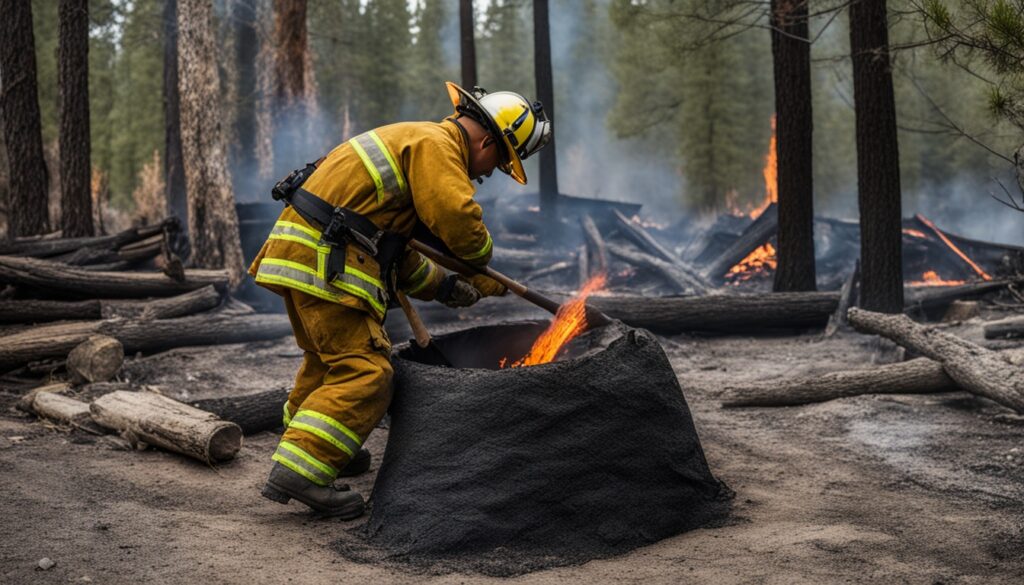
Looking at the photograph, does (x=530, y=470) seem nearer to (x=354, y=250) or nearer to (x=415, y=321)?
(x=415, y=321)

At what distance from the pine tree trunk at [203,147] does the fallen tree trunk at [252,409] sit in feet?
21.4

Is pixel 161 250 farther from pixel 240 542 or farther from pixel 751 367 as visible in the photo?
pixel 240 542

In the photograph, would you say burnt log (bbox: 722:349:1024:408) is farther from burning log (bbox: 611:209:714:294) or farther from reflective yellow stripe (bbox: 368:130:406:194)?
burning log (bbox: 611:209:714:294)

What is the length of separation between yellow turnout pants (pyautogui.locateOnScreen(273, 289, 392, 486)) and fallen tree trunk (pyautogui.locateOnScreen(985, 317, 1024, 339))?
20.7ft

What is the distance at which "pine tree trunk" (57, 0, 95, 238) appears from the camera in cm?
1232

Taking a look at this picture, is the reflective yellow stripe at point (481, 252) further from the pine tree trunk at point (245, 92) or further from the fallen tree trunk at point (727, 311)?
the pine tree trunk at point (245, 92)

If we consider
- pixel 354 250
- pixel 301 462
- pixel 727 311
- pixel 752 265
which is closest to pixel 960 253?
pixel 752 265

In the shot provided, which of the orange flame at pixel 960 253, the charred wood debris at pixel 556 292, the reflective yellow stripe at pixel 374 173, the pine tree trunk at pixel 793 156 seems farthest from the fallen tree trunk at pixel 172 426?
the orange flame at pixel 960 253

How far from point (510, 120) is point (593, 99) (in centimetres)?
4619

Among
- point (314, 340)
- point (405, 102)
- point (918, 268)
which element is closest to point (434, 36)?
point (405, 102)

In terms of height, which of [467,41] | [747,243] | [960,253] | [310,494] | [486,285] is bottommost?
[310,494]

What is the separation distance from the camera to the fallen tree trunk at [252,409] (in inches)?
241

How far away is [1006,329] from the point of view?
8.27 m

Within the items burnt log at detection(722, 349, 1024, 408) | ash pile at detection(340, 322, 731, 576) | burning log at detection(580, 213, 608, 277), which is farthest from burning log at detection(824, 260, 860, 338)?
ash pile at detection(340, 322, 731, 576)
